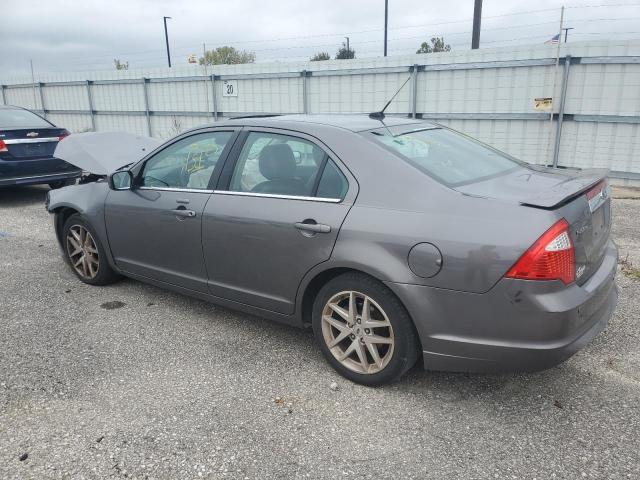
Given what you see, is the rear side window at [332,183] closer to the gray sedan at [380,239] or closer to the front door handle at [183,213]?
the gray sedan at [380,239]

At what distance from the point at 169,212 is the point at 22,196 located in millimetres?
7215

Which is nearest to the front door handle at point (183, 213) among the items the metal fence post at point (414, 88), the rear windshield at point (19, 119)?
the rear windshield at point (19, 119)

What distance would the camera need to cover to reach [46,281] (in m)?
5.09

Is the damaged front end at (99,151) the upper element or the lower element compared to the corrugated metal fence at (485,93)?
lower

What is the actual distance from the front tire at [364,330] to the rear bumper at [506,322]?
10cm

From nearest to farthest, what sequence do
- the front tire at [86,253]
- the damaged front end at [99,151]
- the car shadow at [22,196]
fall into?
the front tire at [86,253] < the damaged front end at [99,151] < the car shadow at [22,196]

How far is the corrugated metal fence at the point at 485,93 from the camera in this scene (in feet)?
30.4

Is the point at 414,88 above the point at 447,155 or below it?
above

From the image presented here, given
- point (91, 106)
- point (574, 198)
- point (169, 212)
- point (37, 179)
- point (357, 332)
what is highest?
point (91, 106)

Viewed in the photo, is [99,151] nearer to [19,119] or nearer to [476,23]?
[19,119]

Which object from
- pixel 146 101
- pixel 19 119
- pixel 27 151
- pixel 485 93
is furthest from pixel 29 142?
pixel 485 93

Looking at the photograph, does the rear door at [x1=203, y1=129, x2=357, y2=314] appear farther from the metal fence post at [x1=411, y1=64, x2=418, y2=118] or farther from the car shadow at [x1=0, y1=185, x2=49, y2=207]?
the metal fence post at [x1=411, y1=64, x2=418, y2=118]

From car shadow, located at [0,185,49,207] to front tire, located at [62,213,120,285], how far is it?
4717 millimetres

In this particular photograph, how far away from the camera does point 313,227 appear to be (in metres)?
3.13
